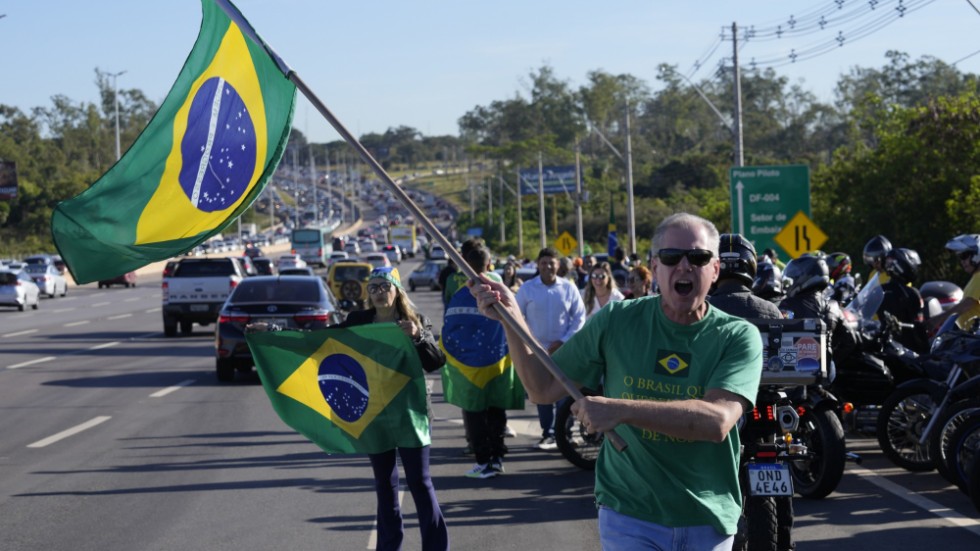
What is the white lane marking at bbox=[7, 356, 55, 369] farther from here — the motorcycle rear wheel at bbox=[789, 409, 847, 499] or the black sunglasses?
the black sunglasses

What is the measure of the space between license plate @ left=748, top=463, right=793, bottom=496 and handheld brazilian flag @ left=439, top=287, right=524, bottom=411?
424 cm

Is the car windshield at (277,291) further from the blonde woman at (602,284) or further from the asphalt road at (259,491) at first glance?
the blonde woman at (602,284)

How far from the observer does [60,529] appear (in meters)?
8.73

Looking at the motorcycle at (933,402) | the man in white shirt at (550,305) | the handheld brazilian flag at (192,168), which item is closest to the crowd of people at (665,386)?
the handheld brazilian flag at (192,168)

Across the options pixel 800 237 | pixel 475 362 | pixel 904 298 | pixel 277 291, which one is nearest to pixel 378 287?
pixel 475 362

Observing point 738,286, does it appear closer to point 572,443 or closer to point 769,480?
point 769,480

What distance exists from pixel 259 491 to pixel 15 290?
1412 inches

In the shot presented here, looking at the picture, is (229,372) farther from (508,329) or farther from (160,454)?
(508,329)

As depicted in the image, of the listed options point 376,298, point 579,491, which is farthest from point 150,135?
point 579,491

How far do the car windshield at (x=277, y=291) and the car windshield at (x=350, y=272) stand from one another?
1691cm

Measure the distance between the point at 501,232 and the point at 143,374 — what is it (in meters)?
95.1

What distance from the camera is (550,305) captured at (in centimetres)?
1195

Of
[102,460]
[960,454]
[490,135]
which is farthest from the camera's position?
[490,135]

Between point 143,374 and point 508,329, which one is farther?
point 143,374
